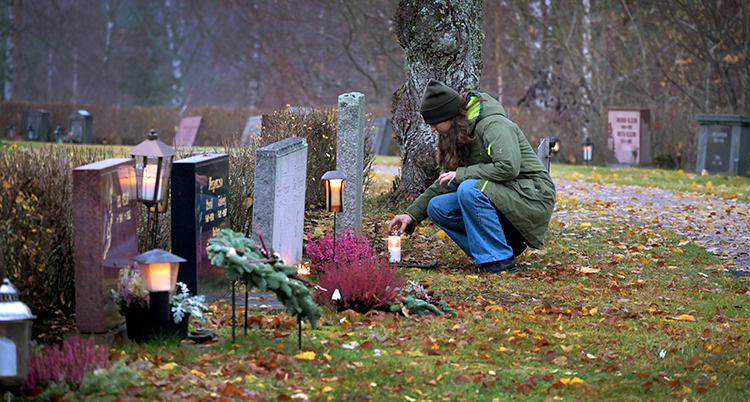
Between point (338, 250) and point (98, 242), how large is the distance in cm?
244

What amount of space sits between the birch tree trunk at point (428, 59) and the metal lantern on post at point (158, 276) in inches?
201

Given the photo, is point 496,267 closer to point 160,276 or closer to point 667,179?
point 160,276

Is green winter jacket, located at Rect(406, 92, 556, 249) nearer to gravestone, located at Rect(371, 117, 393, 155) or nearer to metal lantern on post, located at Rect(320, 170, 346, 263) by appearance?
metal lantern on post, located at Rect(320, 170, 346, 263)

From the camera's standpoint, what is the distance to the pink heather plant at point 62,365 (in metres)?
3.62

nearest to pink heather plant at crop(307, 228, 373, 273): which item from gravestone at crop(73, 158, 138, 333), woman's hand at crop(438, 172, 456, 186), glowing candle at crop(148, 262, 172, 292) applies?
woman's hand at crop(438, 172, 456, 186)

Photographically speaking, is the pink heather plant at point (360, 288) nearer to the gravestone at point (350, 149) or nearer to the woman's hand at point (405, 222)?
the woman's hand at point (405, 222)

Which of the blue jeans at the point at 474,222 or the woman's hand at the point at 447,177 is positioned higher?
the woman's hand at the point at 447,177

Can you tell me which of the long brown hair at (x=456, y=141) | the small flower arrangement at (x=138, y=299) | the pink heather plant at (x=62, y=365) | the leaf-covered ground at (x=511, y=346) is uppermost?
the long brown hair at (x=456, y=141)

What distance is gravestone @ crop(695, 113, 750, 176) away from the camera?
18344 mm

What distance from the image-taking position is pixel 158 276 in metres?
4.19

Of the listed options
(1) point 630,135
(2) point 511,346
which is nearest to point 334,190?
(2) point 511,346

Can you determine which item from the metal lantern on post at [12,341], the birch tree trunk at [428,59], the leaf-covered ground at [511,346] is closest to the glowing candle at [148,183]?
the leaf-covered ground at [511,346]

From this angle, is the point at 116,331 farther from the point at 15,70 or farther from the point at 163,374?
the point at 15,70

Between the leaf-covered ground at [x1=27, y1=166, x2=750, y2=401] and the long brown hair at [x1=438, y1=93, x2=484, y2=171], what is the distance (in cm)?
97
